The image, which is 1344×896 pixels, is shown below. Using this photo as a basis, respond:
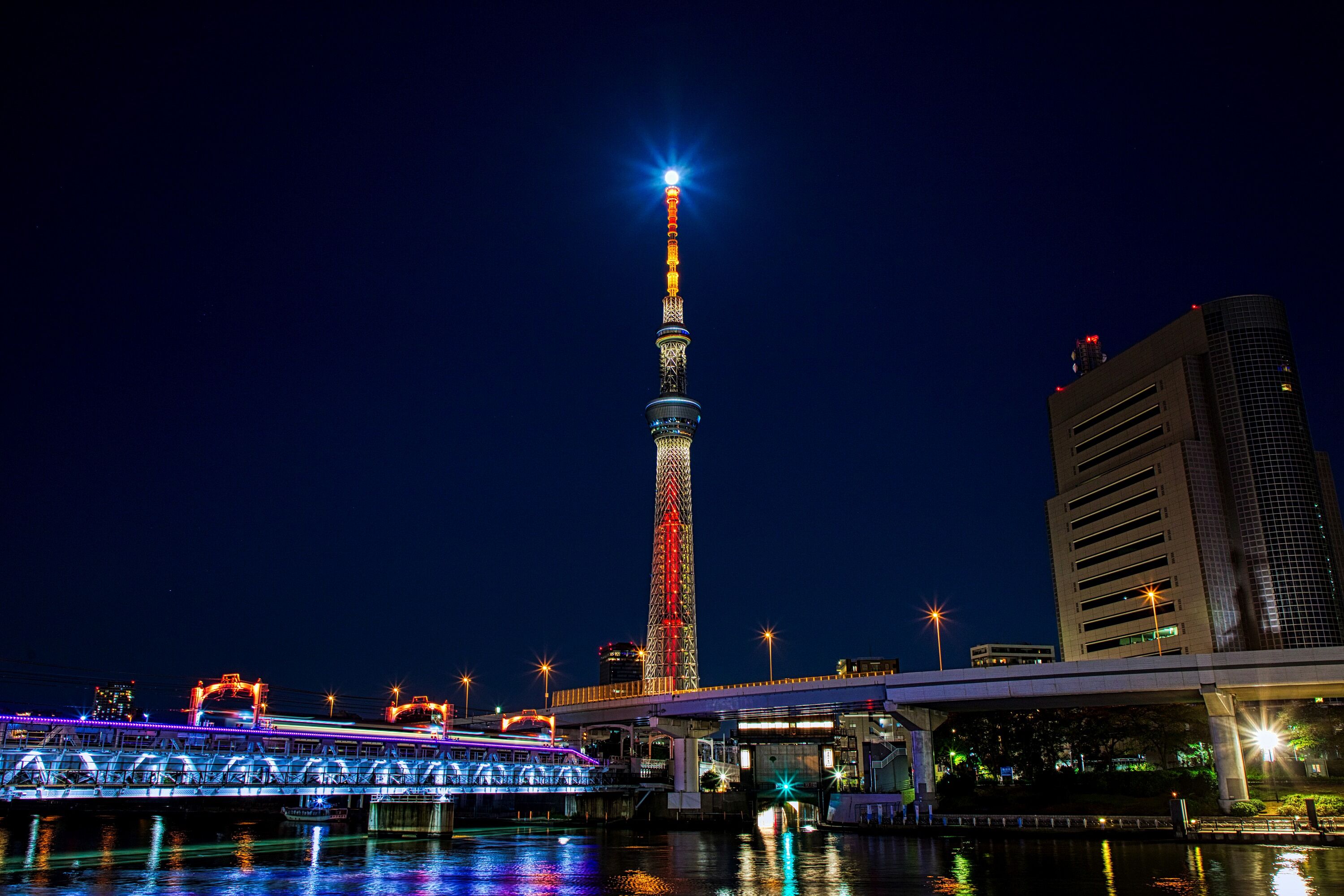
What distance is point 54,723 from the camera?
205ft

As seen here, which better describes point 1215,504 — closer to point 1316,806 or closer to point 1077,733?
point 1077,733

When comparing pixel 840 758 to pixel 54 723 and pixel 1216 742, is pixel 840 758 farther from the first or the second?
pixel 54 723

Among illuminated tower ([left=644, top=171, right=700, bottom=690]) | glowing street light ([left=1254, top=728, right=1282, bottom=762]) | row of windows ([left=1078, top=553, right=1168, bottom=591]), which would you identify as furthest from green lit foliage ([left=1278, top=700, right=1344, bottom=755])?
illuminated tower ([left=644, top=171, right=700, bottom=690])

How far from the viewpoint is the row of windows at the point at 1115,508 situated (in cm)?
14650

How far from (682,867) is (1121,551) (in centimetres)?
11644

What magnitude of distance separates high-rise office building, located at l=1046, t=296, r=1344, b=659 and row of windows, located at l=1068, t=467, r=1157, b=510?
0.96ft

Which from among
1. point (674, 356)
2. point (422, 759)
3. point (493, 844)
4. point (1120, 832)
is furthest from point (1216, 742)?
point (674, 356)

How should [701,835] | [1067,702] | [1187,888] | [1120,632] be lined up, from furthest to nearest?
[1120,632]
[701,835]
[1067,702]
[1187,888]

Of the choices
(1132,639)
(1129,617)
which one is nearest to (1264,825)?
(1132,639)

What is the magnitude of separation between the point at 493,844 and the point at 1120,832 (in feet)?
160

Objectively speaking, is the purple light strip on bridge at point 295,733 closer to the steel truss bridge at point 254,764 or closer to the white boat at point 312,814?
the steel truss bridge at point 254,764

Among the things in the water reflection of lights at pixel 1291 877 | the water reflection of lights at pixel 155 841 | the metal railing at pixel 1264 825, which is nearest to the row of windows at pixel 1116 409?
the metal railing at pixel 1264 825

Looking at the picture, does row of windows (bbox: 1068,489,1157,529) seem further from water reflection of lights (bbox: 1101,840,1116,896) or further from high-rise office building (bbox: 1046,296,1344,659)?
water reflection of lights (bbox: 1101,840,1116,896)

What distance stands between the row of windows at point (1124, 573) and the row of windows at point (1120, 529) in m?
5.38
